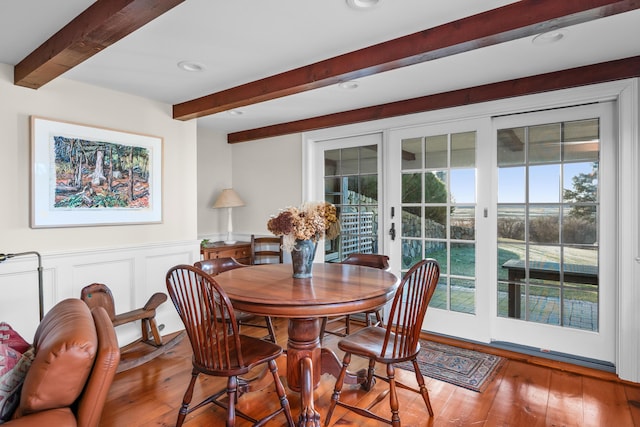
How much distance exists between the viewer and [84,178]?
2967 mm

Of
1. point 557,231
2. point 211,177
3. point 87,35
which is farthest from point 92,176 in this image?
point 557,231

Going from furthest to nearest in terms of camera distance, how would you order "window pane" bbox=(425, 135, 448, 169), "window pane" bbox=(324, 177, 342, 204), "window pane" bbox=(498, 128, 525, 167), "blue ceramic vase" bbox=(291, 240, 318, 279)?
"window pane" bbox=(324, 177, 342, 204), "window pane" bbox=(425, 135, 448, 169), "window pane" bbox=(498, 128, 525, 167), "blue ceramic vase" bbox=(291, 240, 318, 279)

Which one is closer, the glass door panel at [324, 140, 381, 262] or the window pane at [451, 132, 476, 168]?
the window pane at [451, 132, 476, 168]

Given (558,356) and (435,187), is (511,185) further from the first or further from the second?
(558,356)

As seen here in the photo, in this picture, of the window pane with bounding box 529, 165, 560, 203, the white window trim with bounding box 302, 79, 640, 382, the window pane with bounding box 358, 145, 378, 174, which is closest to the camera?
the white window trim with bounding box 302, 79, 640, 382

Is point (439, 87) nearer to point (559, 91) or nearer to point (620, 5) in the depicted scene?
point (559, 91)

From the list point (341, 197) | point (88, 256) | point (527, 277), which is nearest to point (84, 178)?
point (88, 256)

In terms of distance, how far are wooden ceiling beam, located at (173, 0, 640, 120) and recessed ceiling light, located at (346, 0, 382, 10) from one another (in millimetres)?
410

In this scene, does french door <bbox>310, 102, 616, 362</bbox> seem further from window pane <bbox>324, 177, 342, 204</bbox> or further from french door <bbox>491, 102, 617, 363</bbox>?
window pane <bbox>324, 177, 342, 204</bbox>

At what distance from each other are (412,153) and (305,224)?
71.9 inches

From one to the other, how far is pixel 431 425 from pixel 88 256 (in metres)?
2.87

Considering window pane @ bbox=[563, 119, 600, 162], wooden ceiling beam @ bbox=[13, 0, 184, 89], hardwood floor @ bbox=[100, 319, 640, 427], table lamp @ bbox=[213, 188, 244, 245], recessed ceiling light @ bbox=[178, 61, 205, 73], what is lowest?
hardwood floor @ bbox=[100, 319, 640, 427]

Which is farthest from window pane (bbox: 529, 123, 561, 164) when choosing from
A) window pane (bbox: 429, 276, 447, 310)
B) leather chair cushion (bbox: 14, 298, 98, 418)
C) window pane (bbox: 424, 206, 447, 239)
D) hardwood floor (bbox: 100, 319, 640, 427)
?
leather chair cushion (bbox: 14, 298, 98, 418)

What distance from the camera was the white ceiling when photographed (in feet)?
6.25
